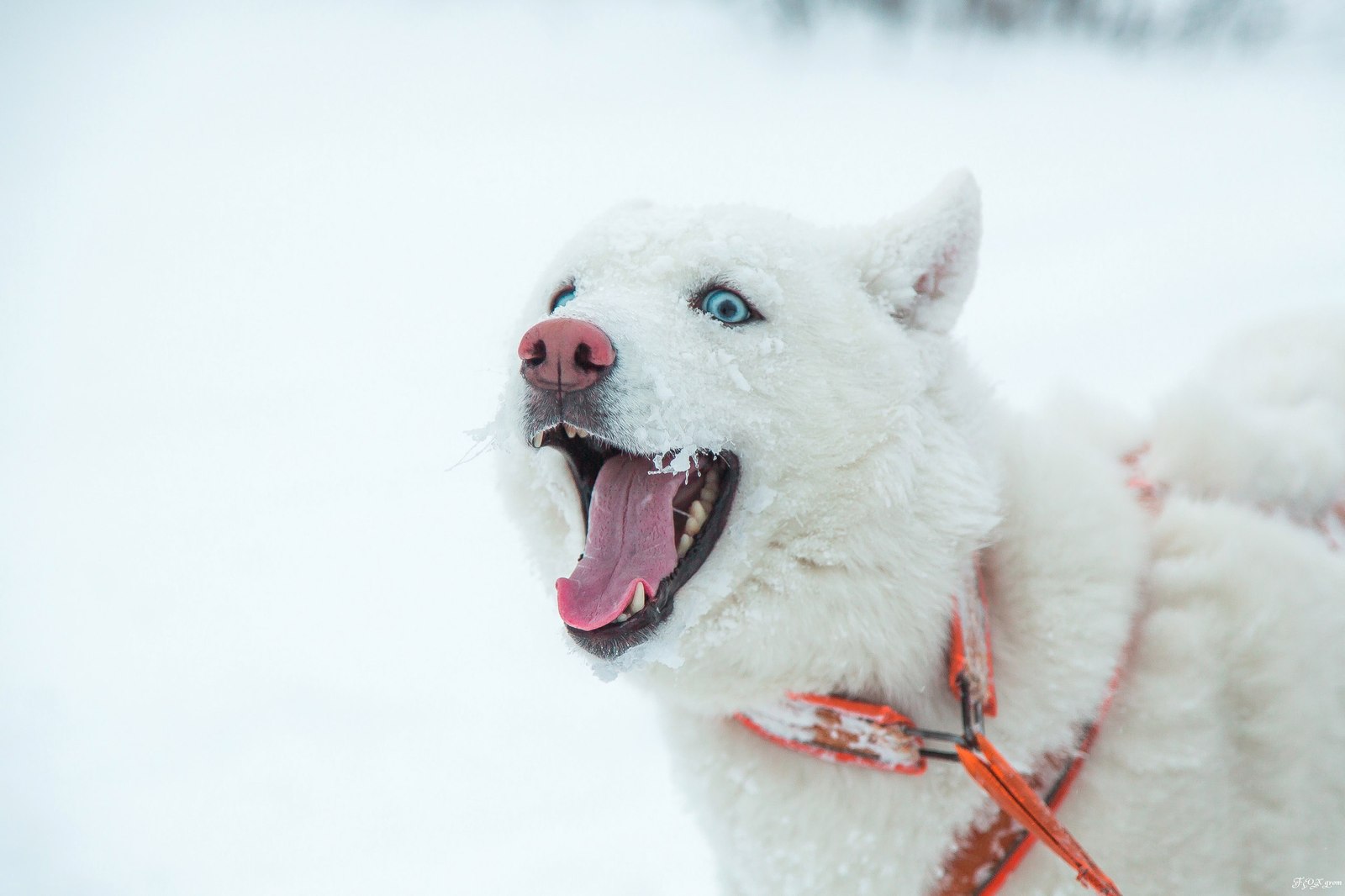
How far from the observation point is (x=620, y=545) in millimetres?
1604

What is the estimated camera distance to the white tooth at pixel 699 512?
167 centimetres

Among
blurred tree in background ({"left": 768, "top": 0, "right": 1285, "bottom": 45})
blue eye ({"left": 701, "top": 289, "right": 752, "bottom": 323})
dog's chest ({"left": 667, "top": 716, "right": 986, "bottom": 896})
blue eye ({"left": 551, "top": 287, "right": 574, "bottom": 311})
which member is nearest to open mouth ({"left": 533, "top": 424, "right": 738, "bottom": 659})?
blue eye ({"left": 701, "top": 289, "right": 752, "bottom": 323})

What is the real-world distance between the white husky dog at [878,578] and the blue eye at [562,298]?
36 mm

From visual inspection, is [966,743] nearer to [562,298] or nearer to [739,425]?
[739,425]

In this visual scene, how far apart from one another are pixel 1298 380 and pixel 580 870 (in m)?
3.31

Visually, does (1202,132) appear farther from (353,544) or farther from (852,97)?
(353,544)

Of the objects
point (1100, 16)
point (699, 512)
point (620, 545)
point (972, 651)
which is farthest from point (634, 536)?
point (1100, 16)

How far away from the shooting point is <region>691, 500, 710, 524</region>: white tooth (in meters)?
1.67

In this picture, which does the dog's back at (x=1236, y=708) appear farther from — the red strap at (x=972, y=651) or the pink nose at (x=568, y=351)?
the pink nose at (x=568, y=351)

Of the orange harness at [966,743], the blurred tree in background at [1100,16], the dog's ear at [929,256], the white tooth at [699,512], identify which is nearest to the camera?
the orange harness at [966,743]

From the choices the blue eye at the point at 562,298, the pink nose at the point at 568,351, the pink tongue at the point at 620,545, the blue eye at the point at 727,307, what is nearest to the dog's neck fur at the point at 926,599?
the pink tongue at the point at 620,545

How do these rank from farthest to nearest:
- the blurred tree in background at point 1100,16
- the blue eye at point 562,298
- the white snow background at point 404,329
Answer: the blurred tree in background at point 1100,16 < the white snow background at point 404,329 < the blue eye at point 562,298

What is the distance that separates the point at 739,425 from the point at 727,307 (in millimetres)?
331

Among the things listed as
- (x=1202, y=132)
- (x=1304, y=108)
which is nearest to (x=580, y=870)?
(x=1202, y=132)
